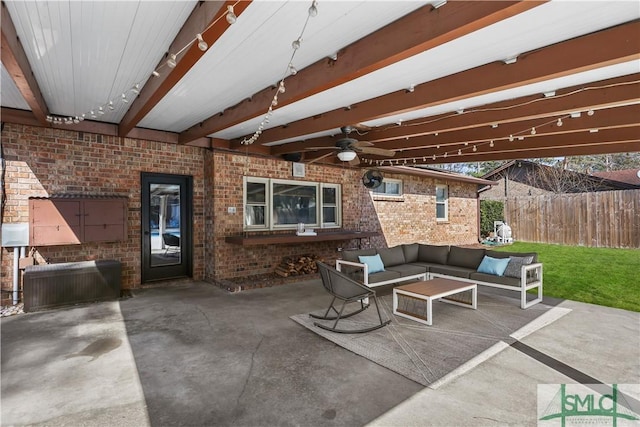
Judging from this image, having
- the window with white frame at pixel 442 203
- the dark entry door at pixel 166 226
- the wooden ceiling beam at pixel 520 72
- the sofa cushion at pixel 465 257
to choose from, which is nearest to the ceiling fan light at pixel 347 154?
the wooden ceiling beam at pixel 520 72

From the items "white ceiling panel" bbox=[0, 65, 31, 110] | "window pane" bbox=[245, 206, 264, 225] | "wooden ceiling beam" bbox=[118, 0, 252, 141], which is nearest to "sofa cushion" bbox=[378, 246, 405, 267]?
"window pane" bbox=[245, 206, 264, 225]

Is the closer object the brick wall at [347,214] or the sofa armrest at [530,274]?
the sofa armrest at [530,274]

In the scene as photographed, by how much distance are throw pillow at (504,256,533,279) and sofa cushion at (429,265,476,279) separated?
59 cm

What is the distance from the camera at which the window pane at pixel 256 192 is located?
7113mm

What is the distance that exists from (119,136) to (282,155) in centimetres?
317

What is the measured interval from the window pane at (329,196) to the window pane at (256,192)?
172cm

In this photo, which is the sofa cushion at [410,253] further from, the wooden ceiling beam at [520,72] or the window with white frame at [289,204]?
the wooden ceiling beam at [520,72]

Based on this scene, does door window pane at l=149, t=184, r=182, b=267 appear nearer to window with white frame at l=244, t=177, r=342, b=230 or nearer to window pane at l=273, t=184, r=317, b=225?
window with white frame at l=244, t=177, r=342, b=230

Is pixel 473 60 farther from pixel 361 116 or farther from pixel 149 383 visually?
pixel 149 383

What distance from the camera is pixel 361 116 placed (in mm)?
4398

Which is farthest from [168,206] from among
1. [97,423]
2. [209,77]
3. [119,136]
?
[97,423]

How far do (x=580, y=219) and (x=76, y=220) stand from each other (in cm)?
1412

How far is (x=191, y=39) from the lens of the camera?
2537 millimetres

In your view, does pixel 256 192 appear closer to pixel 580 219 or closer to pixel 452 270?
pixel 452 270
